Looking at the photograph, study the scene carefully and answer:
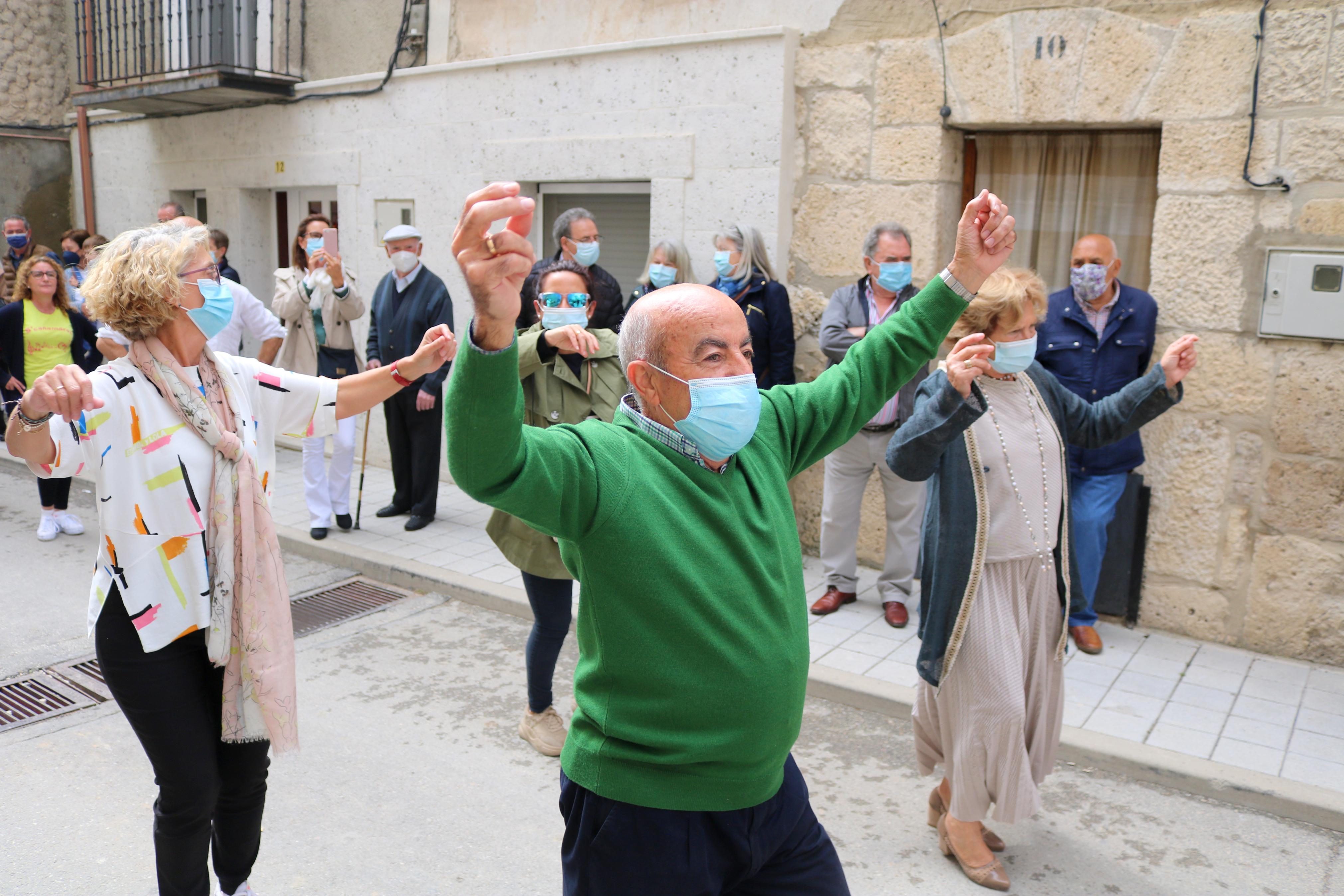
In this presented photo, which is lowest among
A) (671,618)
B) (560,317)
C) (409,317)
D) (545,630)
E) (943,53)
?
(545,630)

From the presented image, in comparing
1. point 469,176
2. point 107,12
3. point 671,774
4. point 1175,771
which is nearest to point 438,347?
point 671,774

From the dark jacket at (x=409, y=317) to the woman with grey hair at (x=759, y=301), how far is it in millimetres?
2014

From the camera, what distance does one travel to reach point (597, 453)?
2.03 meters

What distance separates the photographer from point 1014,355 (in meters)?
3.35

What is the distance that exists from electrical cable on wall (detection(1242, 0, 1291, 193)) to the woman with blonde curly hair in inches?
163

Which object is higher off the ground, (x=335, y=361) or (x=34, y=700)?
(x=335, y=361)

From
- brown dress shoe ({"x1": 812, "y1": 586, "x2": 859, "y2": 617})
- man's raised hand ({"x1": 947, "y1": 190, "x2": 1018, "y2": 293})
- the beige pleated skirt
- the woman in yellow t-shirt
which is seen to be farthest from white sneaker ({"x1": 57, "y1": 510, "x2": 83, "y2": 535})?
man's raised hand ({"x1": 947, "y1": 190, "x2": 1018, "y2": 293})

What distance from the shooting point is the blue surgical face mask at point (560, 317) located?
13.7 ft

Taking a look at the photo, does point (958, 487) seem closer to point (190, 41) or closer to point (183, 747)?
point (183, 747)

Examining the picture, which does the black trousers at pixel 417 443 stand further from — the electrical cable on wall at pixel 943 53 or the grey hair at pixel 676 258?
the electrical cable on wall at pixel 943 53

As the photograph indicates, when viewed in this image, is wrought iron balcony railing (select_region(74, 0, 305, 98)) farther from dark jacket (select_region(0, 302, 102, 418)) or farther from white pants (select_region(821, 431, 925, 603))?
white pants (select_region(821, 431, 925, 603))

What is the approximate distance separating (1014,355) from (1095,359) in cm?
231

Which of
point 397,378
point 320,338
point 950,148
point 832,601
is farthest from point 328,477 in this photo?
point 397,378

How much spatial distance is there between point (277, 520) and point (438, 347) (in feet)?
17.6
